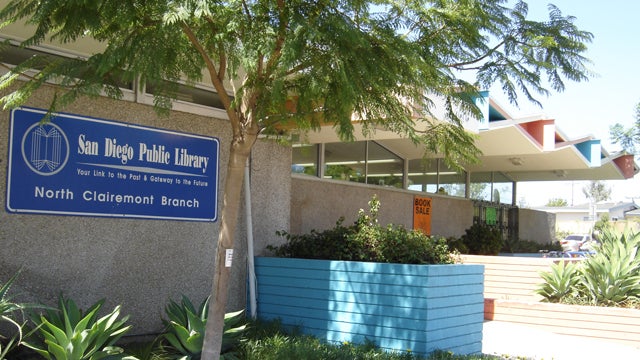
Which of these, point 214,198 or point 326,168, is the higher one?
point 326,168

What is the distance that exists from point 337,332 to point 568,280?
5008 millimetres

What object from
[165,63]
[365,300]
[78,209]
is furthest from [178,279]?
[165,63]

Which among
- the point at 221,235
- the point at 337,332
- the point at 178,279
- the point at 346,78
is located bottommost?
the point at 337,332

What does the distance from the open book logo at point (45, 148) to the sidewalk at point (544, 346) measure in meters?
5.76

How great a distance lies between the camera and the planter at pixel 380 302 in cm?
747

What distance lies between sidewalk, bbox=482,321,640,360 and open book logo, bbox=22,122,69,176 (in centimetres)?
576

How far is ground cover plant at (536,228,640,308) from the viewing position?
Result: 35.1 ft

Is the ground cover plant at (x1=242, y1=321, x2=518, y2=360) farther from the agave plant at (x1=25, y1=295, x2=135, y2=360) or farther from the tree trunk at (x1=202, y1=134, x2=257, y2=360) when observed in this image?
the agave plant at (x1=25, y1=295, x2=135, y2=360)

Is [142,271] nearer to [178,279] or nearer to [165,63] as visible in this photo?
[178,279]

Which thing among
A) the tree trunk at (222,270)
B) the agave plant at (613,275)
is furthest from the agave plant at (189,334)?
the agave plant at (613,275)

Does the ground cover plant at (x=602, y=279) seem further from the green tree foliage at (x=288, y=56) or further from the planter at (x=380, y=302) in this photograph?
the green tree foliage at (x=288, y=56)

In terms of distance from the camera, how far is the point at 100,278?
7438 mm

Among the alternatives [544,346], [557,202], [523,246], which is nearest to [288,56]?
[544,346]

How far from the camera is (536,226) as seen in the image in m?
22.2
